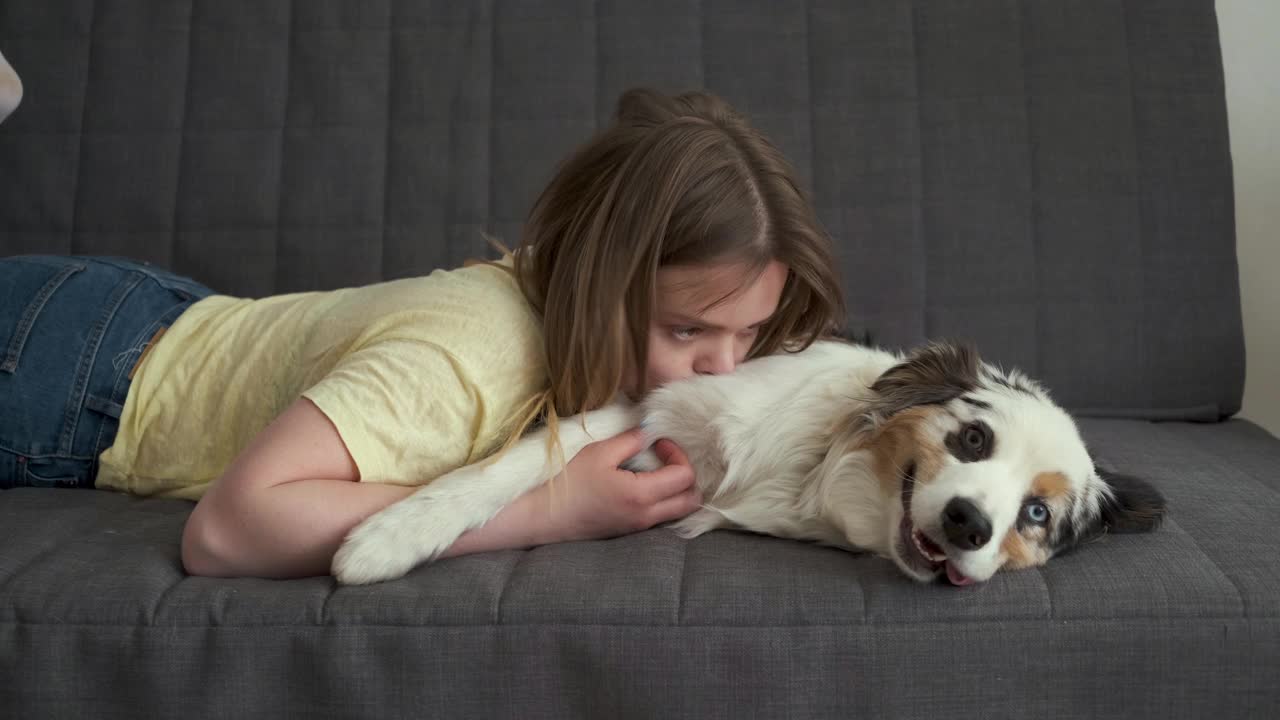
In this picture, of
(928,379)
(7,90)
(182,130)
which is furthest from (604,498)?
(182,130)

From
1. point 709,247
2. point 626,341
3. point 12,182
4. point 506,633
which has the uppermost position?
point 12,182

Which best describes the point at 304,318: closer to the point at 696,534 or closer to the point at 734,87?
the point at 696,534

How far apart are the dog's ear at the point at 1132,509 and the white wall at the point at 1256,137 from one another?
1966 millimetres

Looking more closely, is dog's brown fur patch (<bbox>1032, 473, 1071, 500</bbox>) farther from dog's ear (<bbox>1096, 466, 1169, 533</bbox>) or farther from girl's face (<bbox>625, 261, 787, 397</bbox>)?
girl's face (<bbox>625, 261, 787, 397</bbox>)

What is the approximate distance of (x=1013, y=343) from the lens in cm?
257

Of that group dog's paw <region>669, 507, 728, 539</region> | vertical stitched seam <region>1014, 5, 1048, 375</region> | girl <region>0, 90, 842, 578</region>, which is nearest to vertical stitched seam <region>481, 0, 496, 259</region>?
girl <region>0, 90, 842, 578</region>

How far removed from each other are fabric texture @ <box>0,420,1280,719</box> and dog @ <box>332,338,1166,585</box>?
7 cm

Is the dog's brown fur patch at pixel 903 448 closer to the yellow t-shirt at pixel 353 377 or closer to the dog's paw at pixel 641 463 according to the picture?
the dog's paw at pixel 641 463

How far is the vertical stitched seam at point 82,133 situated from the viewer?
8.88ft

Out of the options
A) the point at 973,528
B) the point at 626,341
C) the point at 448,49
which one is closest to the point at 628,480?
the point at 626,341

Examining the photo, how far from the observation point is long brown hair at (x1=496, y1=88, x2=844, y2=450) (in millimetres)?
1723

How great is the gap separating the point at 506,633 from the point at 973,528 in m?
0.70

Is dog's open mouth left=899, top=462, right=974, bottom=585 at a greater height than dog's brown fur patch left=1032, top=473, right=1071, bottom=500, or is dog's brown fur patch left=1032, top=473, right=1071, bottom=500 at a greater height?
dog's brown fur patch left=1032, top=473, right=1071, bottom=500

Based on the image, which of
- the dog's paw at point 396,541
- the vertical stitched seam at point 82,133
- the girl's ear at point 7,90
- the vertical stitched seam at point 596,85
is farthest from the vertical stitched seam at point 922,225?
the vertical stitched seam at point 82,133
